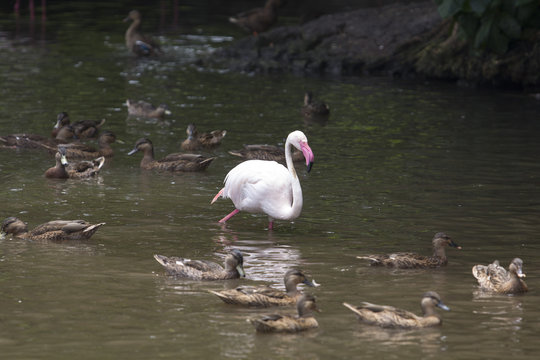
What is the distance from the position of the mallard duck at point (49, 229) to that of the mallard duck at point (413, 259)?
11.8 feet

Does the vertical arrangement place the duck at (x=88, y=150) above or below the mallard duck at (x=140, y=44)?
below

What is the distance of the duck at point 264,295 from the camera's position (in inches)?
415

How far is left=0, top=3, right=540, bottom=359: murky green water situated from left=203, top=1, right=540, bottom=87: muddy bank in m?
0.96

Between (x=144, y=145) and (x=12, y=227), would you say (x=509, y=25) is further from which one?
(x=12, y=227)

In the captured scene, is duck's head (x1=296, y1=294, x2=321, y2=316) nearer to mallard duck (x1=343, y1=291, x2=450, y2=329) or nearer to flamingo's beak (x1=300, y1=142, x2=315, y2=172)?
mallard duck (x1=343, y1=291, x2=450, y2=329)

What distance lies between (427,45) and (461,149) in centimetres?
1052

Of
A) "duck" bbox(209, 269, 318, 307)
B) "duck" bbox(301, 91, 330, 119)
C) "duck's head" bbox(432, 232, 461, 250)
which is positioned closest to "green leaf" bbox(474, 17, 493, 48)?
"duck" bbox(301, 91, 330, 119)

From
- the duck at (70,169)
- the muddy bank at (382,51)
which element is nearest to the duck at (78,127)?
the duck at (70,169)

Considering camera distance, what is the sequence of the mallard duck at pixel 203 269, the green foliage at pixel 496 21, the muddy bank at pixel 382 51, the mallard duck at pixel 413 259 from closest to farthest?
the mallard duck at pixel 203 269 → the mallard duck at pixel 413 259 → the green foliage at pixel 496 21 → the muddy bank at pixel 382 51

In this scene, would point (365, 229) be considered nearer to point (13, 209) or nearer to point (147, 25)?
point (13, 209)

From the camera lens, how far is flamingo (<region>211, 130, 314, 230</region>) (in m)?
14.3

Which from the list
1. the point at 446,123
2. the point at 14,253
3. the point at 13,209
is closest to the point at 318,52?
the point at 446,123

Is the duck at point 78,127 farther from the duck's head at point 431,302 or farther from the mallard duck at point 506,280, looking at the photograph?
the duck's head at point 431,302

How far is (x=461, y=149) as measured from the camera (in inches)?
793
